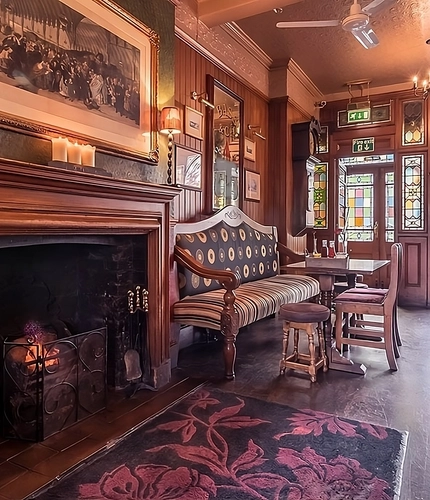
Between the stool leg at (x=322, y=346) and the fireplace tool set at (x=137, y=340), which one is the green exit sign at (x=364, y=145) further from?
the fireplace tool set at (x=137, y=340)

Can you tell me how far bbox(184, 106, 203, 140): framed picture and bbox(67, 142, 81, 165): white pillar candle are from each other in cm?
173

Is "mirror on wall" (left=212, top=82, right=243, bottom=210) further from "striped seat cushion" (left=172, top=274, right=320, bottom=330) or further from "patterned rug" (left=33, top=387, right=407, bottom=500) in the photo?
"patterned rug" (left=33, top=387, right=407, bottom=500)

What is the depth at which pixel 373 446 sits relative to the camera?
199cm

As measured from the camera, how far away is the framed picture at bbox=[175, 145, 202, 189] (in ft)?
12.2

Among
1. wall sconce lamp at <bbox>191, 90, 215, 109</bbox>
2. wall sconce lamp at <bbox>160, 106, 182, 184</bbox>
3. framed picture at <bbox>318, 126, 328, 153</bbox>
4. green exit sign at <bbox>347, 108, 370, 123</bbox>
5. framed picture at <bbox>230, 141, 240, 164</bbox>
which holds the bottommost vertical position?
wall sconce lamp at <bbox>160, 106, 182, 184</bbox>

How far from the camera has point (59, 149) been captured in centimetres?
220

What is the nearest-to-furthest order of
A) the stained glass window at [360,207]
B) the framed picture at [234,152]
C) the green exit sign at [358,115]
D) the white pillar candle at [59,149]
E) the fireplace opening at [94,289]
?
the white pillar candle at [59,149] < the fireplace opening at [94,289] < the framed picture at [234,152] < the green exit sign at [358,115] < the stained glass window at [360,207]

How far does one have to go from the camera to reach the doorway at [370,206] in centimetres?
702

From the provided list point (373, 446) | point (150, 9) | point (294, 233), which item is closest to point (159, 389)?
point (373, 446)

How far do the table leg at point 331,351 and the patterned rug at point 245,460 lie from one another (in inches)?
33.1

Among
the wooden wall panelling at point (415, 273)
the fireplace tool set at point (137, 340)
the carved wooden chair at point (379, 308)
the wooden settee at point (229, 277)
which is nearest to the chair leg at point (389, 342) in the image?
the carved wooden chair at point (379, 308)

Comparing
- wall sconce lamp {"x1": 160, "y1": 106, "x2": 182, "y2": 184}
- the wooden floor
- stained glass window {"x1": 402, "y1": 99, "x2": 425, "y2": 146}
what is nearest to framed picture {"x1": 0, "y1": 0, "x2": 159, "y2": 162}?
wall sconce lamp {"x1": 160, "y1": 106, "x2": 182, "y2": 184}

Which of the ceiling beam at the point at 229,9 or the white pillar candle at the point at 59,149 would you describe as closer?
the white pillar candle at the point at 59,149

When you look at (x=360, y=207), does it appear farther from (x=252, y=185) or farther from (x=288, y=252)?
(x=252, y=185)
